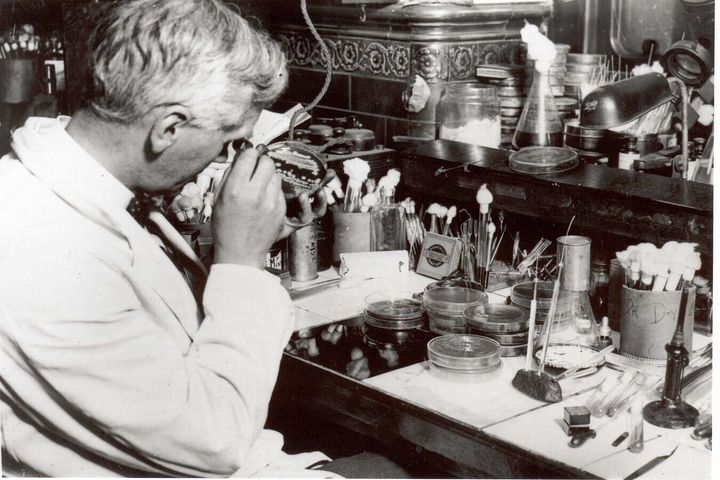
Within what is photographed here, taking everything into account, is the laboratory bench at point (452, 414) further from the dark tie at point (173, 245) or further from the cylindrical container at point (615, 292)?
the dark tie at point (173, 245)

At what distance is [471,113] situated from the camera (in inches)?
131

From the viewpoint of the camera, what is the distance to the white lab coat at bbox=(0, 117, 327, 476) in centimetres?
133

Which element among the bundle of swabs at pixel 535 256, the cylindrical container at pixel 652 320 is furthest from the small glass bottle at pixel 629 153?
the cylindrical container at pixel 652 320

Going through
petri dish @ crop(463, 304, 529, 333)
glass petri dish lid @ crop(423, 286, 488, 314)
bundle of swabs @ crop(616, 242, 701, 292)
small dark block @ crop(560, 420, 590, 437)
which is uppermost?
bundle of swabs @ crop(616, 242, 701, 292)

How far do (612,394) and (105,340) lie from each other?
1.13m

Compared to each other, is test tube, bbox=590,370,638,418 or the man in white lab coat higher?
the man in white lab coat

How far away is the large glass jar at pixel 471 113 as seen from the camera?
3336 mm

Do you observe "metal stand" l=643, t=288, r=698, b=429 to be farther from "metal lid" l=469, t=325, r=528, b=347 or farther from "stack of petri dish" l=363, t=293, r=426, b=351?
"stack of petri dish" l=363, t=293, r=426, b=351

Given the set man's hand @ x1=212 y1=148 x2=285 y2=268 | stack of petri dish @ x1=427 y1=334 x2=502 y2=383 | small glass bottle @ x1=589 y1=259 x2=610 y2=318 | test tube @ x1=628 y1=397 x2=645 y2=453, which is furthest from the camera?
small glass bottle @ x1=589 y1=259 x2=610 y2=318

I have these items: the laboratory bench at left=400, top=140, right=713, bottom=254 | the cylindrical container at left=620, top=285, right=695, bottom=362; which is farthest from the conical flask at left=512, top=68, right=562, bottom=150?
the cylindrical container at left=620, top=285, right=695, bottom=362

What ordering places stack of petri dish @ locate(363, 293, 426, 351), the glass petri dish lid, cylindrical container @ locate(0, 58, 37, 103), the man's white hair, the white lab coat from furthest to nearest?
cylindrical container @ locate(0, 58, 37, 103)
the glass petri dish lid
stack of petri dish @ locate(363, 293, 426, 351)
the man's white hair
the white lab coat

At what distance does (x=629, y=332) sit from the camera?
2.22 m

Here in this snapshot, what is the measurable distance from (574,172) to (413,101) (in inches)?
35.0

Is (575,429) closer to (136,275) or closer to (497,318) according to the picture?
(497,318)
